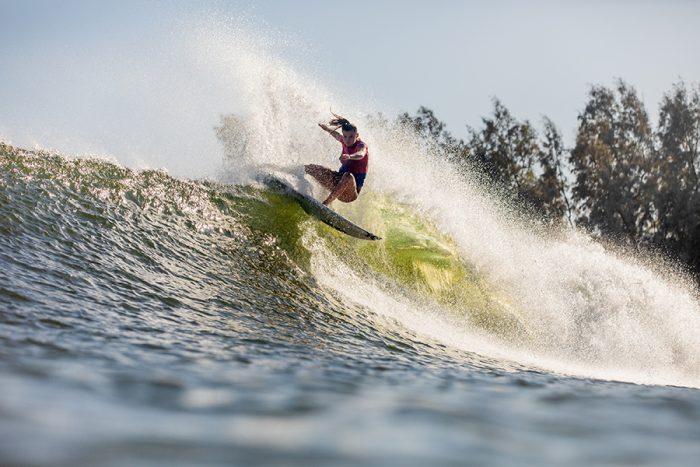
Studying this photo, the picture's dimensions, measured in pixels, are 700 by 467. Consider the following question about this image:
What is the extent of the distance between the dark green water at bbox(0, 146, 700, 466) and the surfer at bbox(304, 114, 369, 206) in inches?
69.5

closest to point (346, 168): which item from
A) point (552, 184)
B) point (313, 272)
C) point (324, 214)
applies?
point (324, 214)

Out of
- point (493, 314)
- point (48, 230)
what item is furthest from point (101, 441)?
point (493, 314)

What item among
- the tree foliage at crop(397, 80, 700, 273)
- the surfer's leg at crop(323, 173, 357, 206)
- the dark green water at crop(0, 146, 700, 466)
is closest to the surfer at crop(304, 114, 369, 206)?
the surfer's leg at crop(323, 173, 357, 206)

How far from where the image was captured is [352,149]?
10.2 m

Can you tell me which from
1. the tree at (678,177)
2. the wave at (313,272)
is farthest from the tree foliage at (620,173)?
→ the wave at (313,272)

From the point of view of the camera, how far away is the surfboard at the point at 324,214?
9.66m

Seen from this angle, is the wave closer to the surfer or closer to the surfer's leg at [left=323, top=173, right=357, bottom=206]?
the surfer's leg at [left=323, top=173, right=357, bottom=206]

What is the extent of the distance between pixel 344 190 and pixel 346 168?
38 centimetres

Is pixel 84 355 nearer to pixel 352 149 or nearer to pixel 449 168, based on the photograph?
pixel 352 149

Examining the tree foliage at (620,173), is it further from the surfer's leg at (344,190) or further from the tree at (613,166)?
the surfer's leg at (344,190)

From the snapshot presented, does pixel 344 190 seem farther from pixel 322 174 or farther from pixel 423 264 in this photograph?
pixel 423 264

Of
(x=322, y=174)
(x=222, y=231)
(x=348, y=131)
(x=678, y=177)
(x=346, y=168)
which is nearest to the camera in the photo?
(x=222, y=231)

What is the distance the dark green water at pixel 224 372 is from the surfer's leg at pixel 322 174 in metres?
1.91

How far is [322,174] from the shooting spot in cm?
1048
